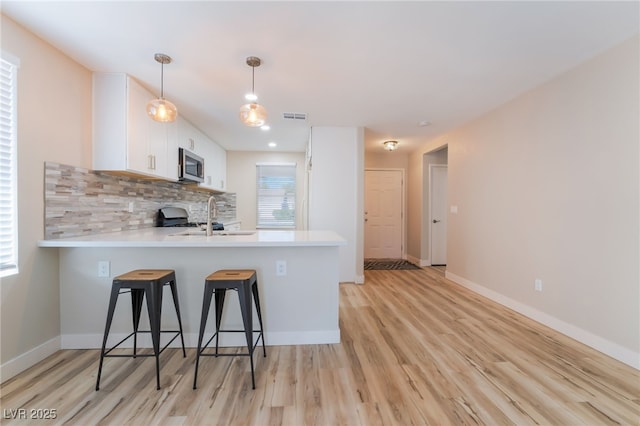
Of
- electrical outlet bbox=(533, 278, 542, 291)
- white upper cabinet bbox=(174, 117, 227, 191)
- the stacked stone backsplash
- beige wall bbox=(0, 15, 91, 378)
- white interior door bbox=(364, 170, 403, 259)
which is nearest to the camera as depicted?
beige wall bbox=(0, 15, 91, 378)

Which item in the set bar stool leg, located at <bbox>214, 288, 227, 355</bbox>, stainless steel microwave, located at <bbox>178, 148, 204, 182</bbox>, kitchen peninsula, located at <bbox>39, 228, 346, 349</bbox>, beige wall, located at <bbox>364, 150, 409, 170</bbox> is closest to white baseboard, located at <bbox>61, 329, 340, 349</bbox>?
kitchen peninsula, located at <bbox>39, 228, 346, 349</bbox>

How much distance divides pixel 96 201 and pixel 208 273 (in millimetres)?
1330

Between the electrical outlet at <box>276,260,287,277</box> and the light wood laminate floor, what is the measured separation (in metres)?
0.36

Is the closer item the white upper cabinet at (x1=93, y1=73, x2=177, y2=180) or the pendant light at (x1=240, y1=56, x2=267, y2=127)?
the pendant light at (x1=240, y1=56, x2=267, y2=127)

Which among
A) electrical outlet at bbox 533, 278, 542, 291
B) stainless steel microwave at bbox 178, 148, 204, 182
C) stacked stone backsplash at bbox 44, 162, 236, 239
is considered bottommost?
electrical outlet at bbox 533, 278, 542, 291

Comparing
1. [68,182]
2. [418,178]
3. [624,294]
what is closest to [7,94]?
[68,182]

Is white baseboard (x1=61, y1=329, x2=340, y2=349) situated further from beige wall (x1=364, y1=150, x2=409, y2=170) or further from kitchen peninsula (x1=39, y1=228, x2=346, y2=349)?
beige wall (x1=364, y1=150, x2=409, y2=170)

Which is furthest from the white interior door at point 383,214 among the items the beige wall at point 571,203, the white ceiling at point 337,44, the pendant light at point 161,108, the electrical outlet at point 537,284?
the pendant light at point 161,108

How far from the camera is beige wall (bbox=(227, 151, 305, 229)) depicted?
5.89m

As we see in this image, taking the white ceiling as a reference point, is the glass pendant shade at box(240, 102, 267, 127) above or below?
below

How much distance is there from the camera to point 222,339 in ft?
7.34

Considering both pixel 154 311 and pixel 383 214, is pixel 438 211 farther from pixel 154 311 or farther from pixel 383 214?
pixel 154 311

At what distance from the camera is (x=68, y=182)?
2.21 meters

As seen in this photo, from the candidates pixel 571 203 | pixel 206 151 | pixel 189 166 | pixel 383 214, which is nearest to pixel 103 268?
pixel 189 166
